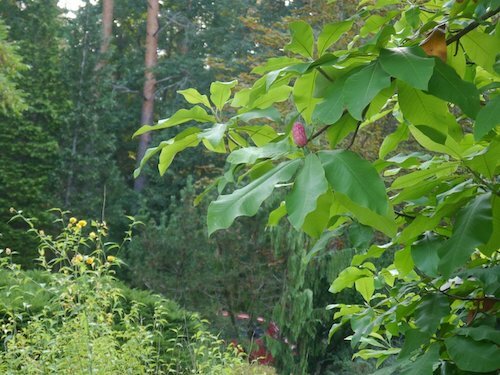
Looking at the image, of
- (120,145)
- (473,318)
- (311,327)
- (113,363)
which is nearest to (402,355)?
(473,318)

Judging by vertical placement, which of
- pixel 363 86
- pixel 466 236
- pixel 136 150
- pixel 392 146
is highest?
pixel 363 86

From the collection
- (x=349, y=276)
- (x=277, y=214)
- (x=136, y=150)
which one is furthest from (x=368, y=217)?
(x=136, y=150)

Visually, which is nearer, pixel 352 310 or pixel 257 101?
pixel 257 101

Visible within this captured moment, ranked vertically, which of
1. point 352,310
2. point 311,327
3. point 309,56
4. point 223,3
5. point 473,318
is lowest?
point 311,327

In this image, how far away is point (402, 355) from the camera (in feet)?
3.65

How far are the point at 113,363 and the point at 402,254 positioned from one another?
244 centimetres

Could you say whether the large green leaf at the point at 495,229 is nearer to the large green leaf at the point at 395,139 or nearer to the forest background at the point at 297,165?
the forest background at the point at 297,165

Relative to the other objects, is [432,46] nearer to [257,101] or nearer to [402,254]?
[257,101]

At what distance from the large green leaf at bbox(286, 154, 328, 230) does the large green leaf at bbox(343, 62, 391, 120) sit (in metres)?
0.07

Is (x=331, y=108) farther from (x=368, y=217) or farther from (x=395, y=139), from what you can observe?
(x=395, y=139)

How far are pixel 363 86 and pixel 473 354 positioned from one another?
1.54ft

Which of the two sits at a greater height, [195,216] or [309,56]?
[309,56]

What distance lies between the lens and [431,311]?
112 cm

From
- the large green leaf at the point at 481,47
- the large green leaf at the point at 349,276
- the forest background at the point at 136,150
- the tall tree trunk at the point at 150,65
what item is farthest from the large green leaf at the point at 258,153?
the tall tree trunk at the point at 150,65
